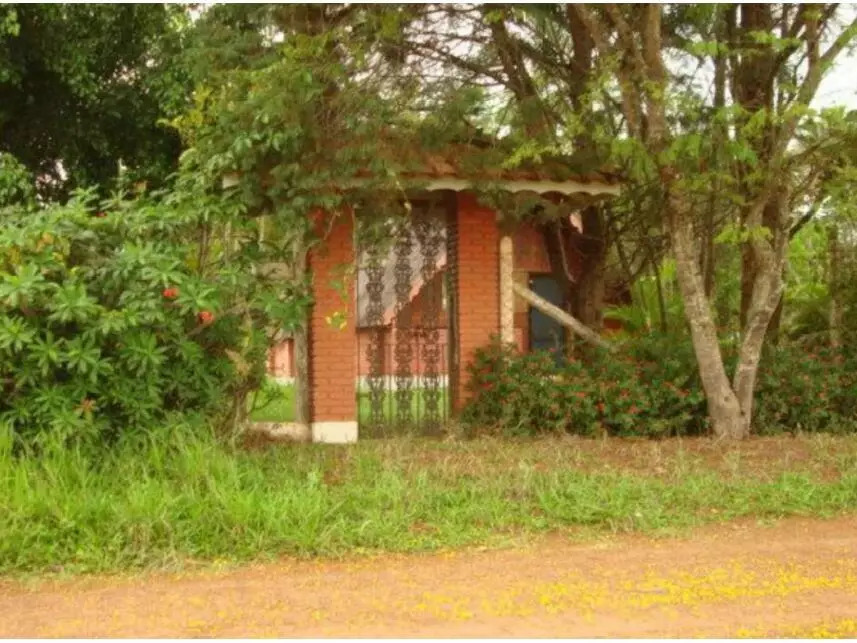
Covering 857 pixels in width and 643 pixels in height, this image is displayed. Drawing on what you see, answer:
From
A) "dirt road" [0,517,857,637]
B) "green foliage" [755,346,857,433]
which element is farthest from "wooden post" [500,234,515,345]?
"dirt road" [0,517,857,637]

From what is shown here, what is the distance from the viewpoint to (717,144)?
9.15 meters

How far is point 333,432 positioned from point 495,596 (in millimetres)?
5621

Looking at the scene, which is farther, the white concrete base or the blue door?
the blue door

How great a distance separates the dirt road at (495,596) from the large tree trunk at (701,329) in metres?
3.76

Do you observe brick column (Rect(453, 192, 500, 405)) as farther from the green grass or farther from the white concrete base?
the green grass

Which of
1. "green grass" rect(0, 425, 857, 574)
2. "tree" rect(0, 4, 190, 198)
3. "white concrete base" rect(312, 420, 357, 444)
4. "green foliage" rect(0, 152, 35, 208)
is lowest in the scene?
"green grass" rect(0, 425, 857, 574)

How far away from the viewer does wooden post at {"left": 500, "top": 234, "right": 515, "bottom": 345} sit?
11438 millimetres

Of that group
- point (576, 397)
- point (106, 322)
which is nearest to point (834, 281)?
point (576, 397)

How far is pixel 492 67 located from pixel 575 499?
6437mm

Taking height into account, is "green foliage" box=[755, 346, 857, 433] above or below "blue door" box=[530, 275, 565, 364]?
below

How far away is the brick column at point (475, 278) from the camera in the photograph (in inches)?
444

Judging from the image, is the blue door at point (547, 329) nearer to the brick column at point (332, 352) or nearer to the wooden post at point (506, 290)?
the wooden post at point (506, 290)

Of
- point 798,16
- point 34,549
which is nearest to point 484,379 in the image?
point 798,16

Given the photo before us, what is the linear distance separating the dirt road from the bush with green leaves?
1.87 meters
